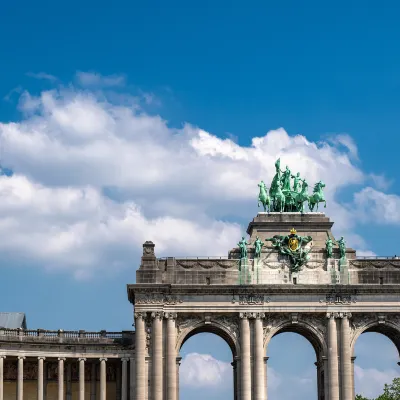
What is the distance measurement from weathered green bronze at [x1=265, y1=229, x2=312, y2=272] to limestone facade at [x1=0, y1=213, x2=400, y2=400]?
0.72 m

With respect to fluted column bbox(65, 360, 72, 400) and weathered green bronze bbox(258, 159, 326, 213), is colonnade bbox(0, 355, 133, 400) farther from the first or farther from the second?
weathered green bronze bbox(258, 159, 326, 213)

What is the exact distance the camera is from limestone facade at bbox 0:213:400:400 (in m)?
114

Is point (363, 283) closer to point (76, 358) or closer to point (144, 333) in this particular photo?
point (144, 333)

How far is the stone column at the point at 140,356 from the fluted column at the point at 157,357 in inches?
36.5

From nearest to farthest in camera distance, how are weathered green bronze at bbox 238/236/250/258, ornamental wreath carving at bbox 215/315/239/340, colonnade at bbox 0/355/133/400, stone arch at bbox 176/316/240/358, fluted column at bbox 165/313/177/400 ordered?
1. colonnade at bbox 0/355/133/400
2. fluted column at bbox 165/313/177/400
3. stone arch at bbox 176/316/240/358
4. ornamental wreath carving at bbox 215/315/239/340
5. weathered green bronze at bbox 238/236/250/258

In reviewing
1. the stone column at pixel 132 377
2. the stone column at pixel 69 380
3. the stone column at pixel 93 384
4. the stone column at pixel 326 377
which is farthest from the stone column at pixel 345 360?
the stone column at pixel 69 380

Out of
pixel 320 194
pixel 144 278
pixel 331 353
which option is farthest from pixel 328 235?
pixel 144 278

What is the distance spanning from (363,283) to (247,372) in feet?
48.4

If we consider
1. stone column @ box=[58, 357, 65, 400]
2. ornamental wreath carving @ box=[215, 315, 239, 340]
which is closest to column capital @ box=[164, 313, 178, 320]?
ornamental wreath carving @ box=[215, 315, 239, 340]

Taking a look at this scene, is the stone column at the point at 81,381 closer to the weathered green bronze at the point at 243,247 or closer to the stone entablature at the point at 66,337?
the stone entablature at the point at 66,337

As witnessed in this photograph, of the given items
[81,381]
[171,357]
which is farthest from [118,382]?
[171,357]

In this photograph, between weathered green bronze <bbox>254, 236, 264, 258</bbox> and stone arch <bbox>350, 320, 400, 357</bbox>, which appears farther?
weathered green bronze <bbox>254, 236, 264, 258</bbox>

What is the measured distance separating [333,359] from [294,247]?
11.9 m

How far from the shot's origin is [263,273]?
4624 inches
